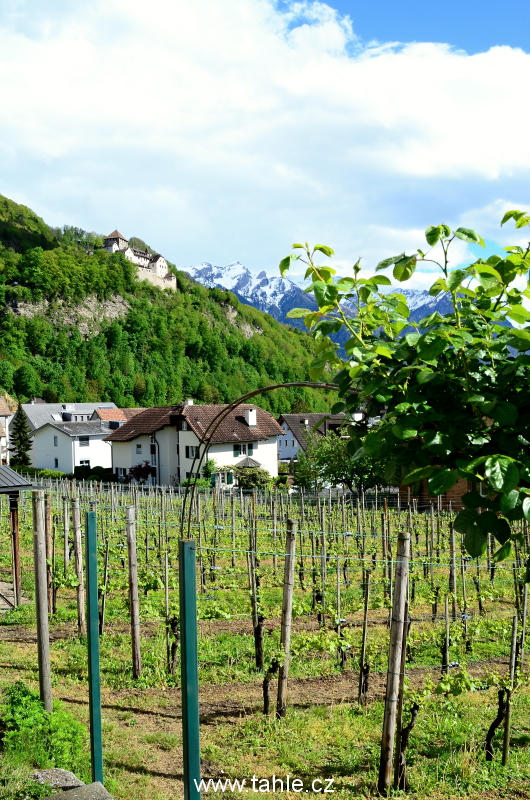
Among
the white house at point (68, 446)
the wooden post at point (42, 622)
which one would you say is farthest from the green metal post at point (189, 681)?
the white house at point (68, 446)

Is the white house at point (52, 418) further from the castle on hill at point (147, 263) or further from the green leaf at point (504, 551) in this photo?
the castle on hill at point (147, 263)

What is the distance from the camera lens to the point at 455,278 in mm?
1847

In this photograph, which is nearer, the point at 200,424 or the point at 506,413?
the point at 506,413

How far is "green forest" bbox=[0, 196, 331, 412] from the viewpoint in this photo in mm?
96069

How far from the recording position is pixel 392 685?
14.1 ft

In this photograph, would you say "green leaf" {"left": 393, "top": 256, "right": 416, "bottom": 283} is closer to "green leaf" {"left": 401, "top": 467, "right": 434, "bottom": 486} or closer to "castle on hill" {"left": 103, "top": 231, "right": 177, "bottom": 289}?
"green leaf" {"left": 401, "top": 467, "right": 434, "bottom": 486}

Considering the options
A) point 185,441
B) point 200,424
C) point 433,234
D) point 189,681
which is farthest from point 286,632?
point 185,441

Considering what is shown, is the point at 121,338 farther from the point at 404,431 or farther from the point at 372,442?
the point at 404,431

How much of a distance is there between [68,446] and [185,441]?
13.8m

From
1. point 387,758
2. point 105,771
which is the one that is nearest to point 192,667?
point 387,758

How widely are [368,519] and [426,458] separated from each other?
19395mm

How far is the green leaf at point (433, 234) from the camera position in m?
1.85

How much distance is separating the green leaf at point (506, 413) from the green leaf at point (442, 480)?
19 centimetres

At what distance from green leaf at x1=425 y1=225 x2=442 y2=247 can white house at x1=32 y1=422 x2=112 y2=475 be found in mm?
53923
